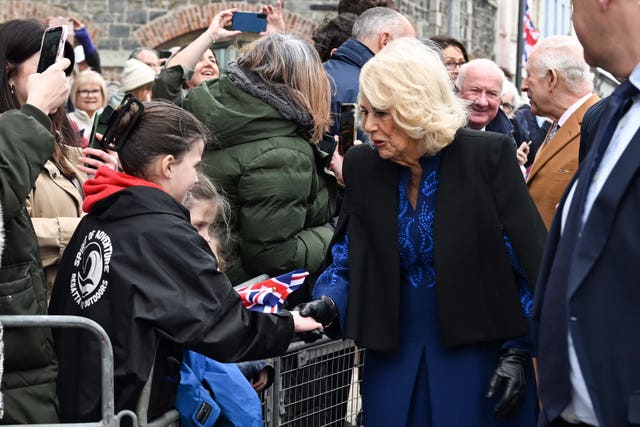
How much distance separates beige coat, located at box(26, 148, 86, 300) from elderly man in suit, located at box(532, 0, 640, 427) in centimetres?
212

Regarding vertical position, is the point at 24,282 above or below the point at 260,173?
above

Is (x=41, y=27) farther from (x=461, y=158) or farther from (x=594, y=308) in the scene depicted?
(x=594, y=308)

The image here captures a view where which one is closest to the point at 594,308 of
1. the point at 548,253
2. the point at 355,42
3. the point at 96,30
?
the point at 548,253

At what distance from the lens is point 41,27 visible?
462cm

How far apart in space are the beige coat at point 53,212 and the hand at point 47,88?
60 centimetres

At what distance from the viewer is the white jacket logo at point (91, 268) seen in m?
3.79

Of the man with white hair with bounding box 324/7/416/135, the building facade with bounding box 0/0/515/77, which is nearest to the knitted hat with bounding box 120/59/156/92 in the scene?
the man with white hair with bounding box 324/7/416/135

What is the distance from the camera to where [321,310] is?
4.14m

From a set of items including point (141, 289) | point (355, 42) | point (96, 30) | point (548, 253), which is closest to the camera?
point (548, 253)

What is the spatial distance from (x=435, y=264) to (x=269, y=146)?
1.36 metres

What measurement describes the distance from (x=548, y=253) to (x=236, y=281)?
2484mm

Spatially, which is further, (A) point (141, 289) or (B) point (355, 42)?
(B) point (355, 42)

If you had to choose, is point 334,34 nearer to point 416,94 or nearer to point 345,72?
point 345,72

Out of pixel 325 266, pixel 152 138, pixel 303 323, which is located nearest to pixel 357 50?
pixel 325 266
